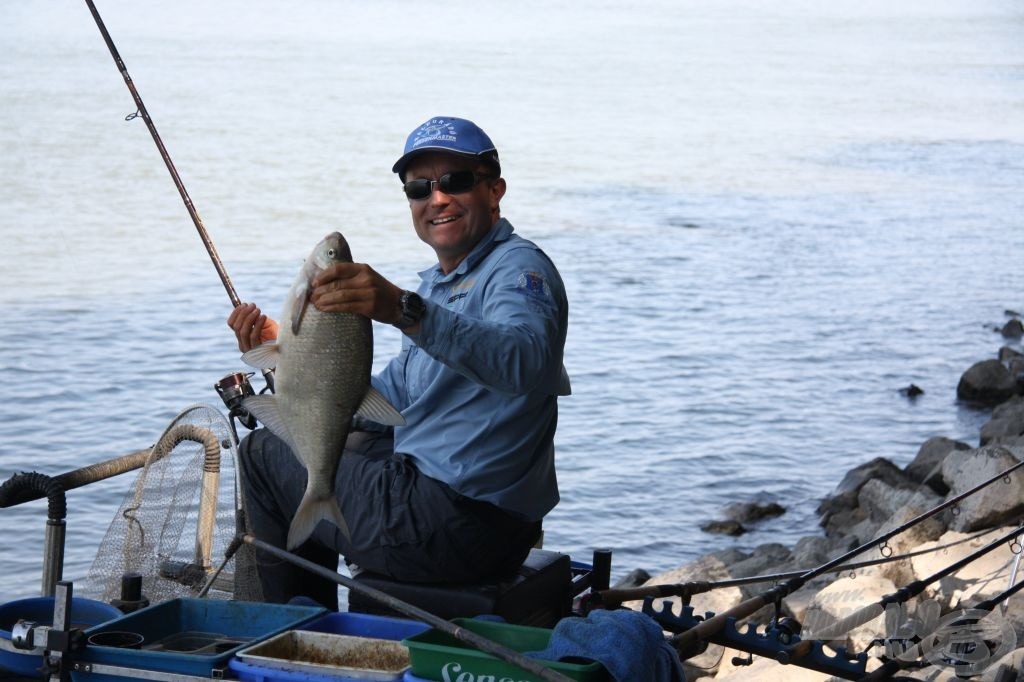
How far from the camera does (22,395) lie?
1223cm

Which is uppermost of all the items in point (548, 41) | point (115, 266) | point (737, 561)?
point (548, 41)

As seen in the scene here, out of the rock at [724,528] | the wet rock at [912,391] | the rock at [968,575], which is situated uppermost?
the wet rock at [912,391]

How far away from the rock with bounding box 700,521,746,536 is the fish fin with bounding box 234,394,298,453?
639 cm

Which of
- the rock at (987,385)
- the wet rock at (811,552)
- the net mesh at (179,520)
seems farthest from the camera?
the rock at (987,385)

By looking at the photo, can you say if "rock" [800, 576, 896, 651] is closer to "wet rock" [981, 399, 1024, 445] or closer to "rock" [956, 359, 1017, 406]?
"wet rock" [981, 399, 1024, 445]

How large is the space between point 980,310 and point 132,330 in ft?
32.4

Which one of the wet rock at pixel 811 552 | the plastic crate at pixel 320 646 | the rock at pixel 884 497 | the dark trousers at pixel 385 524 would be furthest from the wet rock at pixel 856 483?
the plastic crate at pixel 320 646

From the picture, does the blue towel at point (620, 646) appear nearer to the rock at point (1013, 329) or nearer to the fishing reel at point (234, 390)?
the fishing reel at point (234, 390)

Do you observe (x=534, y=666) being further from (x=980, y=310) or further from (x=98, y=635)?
(x=980, y=310)

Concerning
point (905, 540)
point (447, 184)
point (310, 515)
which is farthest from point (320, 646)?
point (905, 540)

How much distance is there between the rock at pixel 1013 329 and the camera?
15773mm

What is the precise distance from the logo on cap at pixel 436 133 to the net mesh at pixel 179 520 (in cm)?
96

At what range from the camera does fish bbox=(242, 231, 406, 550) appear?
2.92 m

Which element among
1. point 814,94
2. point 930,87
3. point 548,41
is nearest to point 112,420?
point 814,94
